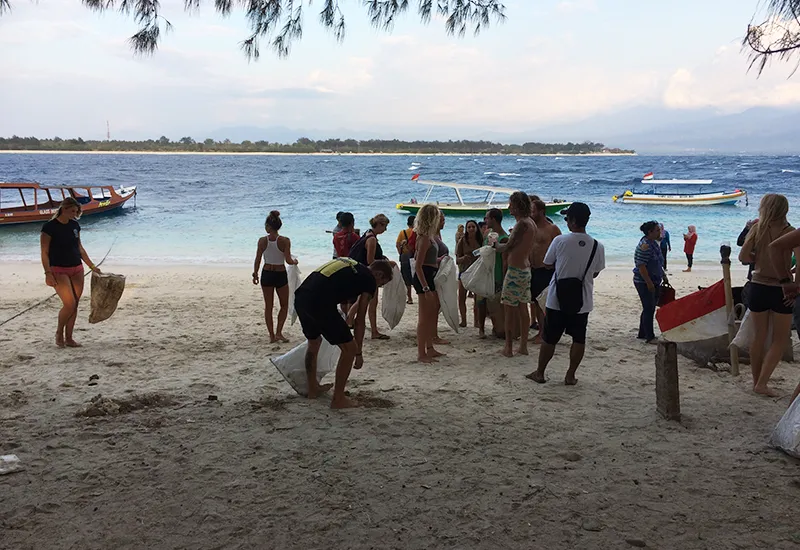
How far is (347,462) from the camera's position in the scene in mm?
3504

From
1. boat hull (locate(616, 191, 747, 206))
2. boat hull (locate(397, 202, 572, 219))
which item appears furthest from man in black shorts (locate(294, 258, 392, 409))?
boat hull (locate(616, 191, 747, 206))

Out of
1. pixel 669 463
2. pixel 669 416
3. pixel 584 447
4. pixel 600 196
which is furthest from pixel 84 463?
pixel 600 196

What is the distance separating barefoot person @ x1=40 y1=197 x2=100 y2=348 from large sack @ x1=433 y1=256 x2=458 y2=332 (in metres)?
3.39

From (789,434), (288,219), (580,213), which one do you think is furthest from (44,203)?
(789,434)

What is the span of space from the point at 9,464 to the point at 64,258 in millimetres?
2987

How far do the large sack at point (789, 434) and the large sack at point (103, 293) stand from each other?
226 inches

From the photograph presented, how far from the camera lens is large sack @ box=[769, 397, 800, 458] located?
3475mm

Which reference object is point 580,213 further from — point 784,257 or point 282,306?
point 282,306

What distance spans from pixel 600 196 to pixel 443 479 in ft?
116

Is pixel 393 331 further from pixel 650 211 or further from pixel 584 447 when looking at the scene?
pixel 650 211

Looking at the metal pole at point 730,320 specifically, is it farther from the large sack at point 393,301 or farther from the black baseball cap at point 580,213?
the large sack at point 393,301

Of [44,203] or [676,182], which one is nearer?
[44,203]

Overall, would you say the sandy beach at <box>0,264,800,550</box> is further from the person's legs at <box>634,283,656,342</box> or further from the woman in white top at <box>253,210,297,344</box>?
the woman in white top at <box>253,210,297,344</box>

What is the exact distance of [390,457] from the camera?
357cm
